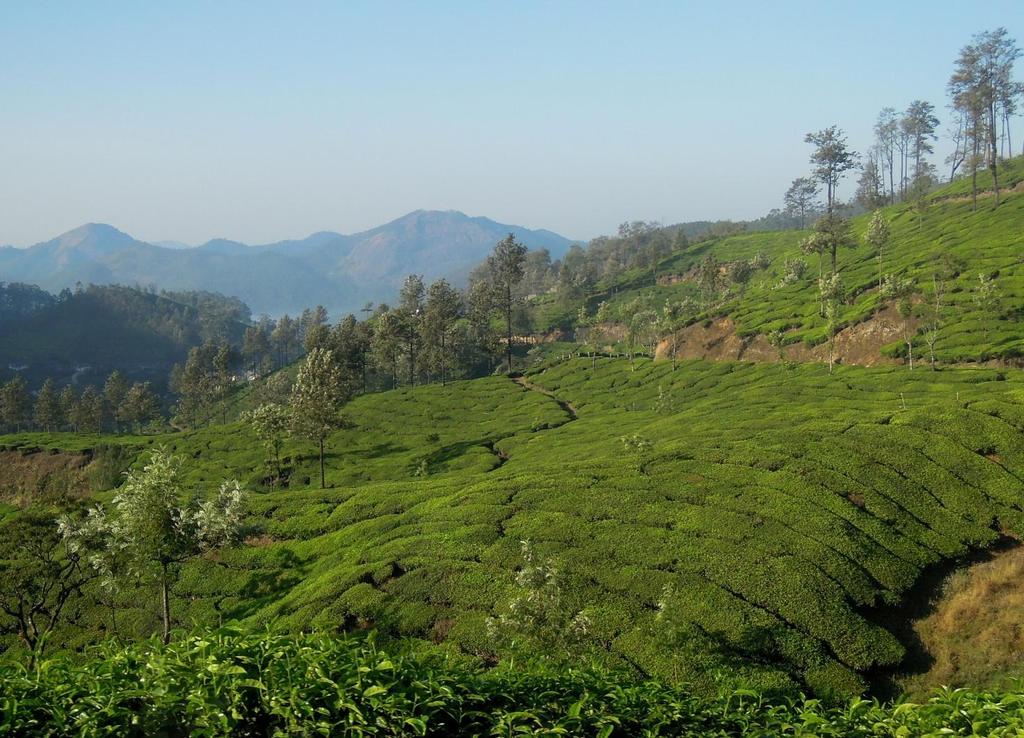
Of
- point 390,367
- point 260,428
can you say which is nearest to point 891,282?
point 260,428

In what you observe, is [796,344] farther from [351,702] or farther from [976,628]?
[351,702]

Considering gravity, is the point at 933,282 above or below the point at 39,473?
above

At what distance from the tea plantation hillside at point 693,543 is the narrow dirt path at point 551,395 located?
2755 centimetres

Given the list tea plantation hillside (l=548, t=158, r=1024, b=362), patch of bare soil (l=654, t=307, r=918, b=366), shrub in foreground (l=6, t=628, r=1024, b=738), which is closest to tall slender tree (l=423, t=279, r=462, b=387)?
tea plantation hillside (l=548, t=158, r=1024, b=362)

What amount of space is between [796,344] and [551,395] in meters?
34.2

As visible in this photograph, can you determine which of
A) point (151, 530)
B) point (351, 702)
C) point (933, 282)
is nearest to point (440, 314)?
point (933, 282)

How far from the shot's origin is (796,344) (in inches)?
3386

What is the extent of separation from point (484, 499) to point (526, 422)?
147ft

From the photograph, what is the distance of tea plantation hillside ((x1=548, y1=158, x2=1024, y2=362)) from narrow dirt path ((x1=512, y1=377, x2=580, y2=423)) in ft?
68.5

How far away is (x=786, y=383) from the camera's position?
67.3 m

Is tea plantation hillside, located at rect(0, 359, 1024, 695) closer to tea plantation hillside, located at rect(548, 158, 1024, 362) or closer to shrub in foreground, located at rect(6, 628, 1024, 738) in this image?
shrub in foreground, located at rect(6, 628, 1024, 738)

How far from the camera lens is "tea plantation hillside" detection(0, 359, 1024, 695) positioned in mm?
22359

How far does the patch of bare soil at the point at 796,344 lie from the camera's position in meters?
78.2

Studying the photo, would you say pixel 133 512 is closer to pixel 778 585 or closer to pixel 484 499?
pixel 484 499
